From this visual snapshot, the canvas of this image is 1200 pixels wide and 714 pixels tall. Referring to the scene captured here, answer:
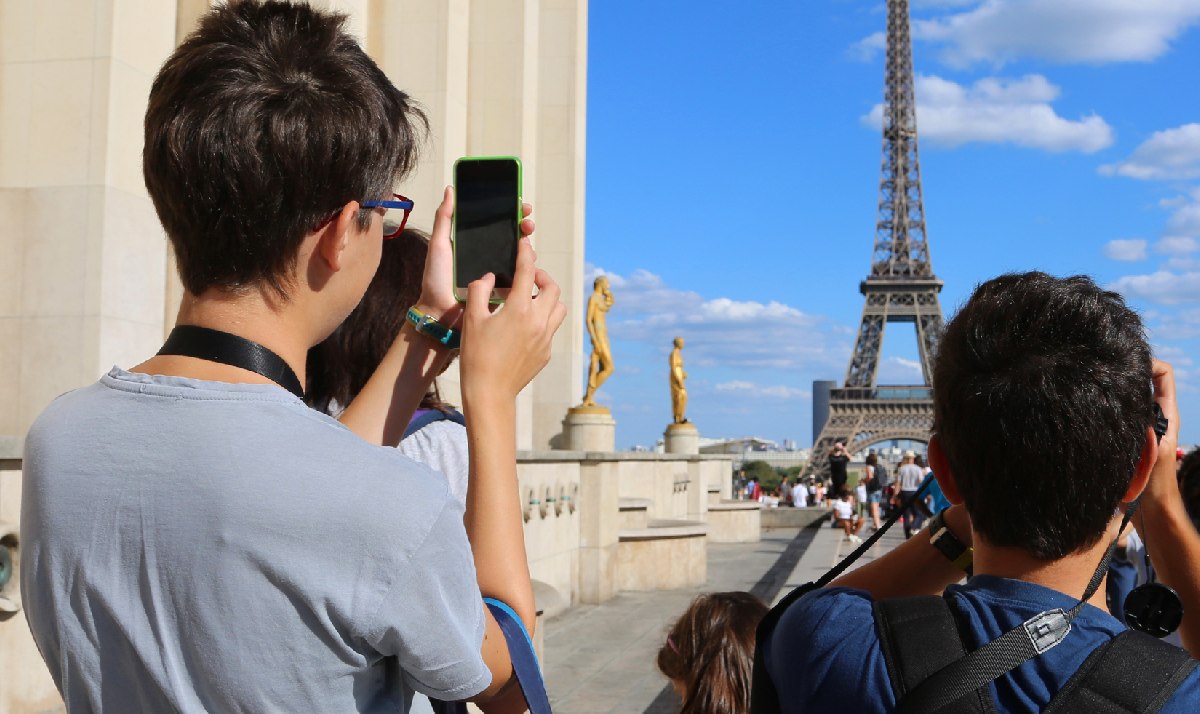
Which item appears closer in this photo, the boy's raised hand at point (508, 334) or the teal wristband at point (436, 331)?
the boy's raised hand at point (508, 334)

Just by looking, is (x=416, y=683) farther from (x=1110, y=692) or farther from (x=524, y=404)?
(x=524, y=404)

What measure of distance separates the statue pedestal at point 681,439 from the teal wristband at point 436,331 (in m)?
23.4

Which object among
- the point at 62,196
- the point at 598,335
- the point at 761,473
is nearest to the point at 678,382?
the point at 598,335

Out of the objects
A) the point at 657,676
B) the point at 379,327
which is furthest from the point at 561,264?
the point at 379,327

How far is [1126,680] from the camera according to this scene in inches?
57.2

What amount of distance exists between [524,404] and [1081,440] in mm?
13410

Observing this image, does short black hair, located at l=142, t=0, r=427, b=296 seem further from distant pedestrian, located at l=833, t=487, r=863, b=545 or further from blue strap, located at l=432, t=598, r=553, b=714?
distant pedestrian, located at l=833, t=487, r=863, b=545

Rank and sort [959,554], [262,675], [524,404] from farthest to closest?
[524,404] → [959,554] → [262,675]

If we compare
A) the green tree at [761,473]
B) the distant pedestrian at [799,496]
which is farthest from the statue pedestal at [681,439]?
the green tree at [761,473]

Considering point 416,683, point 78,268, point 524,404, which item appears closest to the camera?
point 416,683

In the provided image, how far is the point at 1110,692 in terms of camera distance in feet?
4.76

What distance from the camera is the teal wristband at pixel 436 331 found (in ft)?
6.14

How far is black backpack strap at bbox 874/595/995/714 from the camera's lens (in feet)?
4.83

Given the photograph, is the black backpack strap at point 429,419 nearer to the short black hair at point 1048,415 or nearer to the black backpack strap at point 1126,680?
the short black hair at point 1048,415
